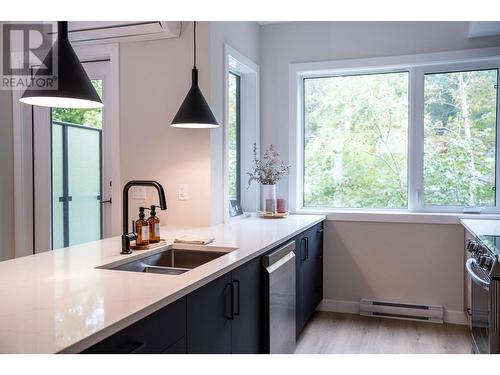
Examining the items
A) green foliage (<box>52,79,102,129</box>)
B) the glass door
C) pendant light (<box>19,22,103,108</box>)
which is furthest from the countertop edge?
green foliage (<box>52,79,102,129</box>)

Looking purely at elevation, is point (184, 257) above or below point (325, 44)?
below

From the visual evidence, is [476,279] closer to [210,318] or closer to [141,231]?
[210,318]

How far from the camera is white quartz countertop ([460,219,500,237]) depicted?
261cm

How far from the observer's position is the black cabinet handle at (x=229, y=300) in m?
1.81

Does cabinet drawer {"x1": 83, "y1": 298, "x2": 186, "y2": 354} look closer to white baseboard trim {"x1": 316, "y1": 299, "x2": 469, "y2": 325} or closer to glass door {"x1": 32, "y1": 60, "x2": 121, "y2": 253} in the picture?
glass door {"x1": 32, "y1": 60, "x2": 121, "y2": 253}

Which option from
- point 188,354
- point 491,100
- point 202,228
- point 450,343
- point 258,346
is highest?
point 491,100

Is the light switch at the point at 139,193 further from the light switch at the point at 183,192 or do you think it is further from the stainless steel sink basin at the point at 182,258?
the stainless steel sink basin at the point at 182,258

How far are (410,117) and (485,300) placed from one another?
194 centimetres

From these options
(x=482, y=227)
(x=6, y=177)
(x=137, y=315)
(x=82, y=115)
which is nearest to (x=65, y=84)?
(x=137, y=315)

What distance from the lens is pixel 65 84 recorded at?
1.57 meters
